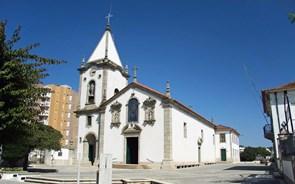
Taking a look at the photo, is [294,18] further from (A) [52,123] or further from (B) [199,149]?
(A) [52,123]

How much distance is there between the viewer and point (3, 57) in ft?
26.4

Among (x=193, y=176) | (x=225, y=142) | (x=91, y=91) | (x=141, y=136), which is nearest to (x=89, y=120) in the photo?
(x=91, y=91)

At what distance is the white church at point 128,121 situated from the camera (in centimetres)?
2642

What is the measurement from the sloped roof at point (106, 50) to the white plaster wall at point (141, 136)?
679cm

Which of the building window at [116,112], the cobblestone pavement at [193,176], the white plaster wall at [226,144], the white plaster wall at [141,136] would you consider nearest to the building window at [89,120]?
the white plaster wall at [141,136]

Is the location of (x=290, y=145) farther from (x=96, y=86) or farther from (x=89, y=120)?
(x=96, y=86)

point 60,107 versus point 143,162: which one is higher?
point 60,107

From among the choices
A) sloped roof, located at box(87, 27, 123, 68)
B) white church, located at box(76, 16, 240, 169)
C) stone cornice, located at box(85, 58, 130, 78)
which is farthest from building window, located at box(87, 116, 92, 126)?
sloped roof, located at box(87, 27, 123, 68)

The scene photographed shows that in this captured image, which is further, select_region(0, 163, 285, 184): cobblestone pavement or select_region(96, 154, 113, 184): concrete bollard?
select_region(0, 163, 285, 184): cobblestone pavement

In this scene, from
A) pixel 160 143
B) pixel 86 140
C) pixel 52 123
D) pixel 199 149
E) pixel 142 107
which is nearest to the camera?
pixel 160 143

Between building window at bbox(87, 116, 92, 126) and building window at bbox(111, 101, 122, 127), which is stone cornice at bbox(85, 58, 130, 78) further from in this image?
building window at bbox(87, 116, 92, 126)

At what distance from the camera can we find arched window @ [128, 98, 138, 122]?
2825 cm

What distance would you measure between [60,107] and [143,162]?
5395 cm

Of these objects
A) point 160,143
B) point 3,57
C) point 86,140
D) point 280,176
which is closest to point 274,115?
point 280,176
